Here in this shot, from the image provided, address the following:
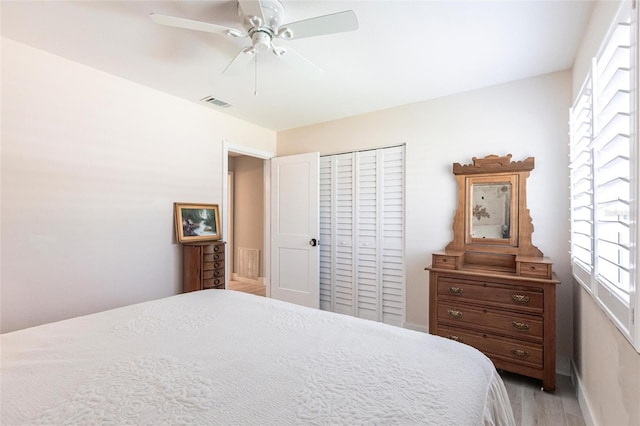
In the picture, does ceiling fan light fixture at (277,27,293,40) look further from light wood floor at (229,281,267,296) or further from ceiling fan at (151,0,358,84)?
light wood floor at (229,281,267,296)

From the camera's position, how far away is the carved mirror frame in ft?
8.19

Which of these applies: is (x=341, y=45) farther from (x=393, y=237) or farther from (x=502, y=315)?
(x=502, y=315)

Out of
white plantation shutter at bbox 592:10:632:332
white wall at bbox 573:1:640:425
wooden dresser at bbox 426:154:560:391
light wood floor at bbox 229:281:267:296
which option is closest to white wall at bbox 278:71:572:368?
wooden dresser at bbox 426:154:560:391

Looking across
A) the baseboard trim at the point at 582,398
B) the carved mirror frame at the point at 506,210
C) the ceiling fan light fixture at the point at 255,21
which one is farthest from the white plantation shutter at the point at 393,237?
the ceiling fan light fixture at the point at 255,21

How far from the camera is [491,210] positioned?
2.65 meters

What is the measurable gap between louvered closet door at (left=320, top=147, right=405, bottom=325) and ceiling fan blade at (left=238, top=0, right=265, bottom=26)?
208cm

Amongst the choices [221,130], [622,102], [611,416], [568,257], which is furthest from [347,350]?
[221,130]

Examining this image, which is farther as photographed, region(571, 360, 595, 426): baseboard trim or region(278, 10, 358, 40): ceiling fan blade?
region(571, 360, 595, 426): baseboard trim

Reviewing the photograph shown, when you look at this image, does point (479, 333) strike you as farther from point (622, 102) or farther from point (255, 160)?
point (255, 160)

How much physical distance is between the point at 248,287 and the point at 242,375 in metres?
4.24

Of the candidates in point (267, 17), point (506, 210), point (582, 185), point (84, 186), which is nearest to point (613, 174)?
point (582, 185)

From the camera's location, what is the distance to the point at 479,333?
2.35 metres

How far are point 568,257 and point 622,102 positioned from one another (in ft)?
5.21

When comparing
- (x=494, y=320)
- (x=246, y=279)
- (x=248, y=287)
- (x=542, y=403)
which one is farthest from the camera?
(x=246, y=279)
